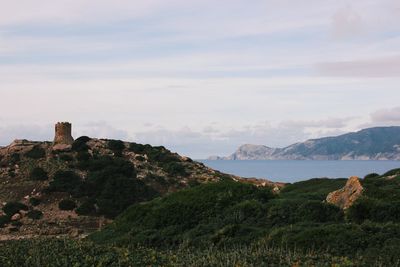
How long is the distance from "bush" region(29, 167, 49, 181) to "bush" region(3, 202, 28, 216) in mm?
7023

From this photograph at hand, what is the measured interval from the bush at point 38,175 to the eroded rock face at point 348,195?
3508 cm

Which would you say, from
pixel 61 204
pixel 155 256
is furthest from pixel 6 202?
pixel 155 256

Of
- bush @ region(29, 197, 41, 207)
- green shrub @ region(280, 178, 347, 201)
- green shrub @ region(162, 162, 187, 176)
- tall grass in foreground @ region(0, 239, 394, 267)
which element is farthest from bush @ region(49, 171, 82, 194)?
tall grass in foreground @ region(0, 239, 394, 267)

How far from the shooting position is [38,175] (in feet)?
186

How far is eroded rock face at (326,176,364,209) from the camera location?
28.7m

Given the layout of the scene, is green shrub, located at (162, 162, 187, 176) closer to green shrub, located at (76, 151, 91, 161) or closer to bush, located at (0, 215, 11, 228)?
green shrub, located at (76, 151, 91, 161)

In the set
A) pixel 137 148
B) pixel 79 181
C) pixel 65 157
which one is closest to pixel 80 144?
pixel 65 157

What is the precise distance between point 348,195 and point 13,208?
103ft

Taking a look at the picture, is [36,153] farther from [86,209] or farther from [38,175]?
[86,209]

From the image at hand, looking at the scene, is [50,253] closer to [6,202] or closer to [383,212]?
[383,212]

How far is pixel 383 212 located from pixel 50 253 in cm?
1556

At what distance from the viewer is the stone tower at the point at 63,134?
67.9m

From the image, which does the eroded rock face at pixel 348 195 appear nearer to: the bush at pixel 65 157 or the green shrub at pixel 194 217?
the green shrub at pixel 194 217

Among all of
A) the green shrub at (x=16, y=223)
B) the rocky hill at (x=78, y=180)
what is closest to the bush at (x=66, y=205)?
the rocky hill at (x=78, y=180)
